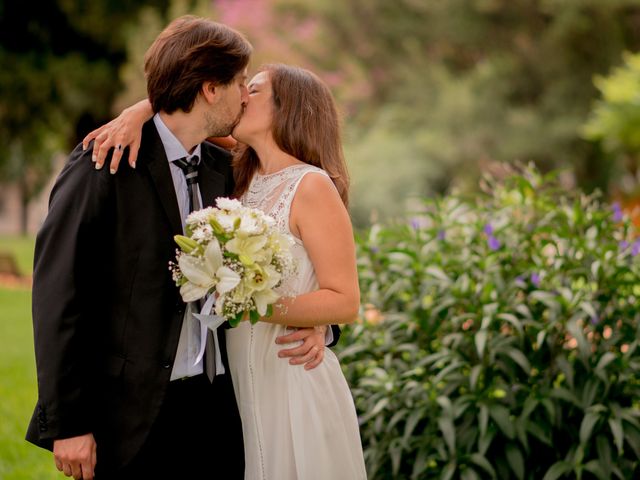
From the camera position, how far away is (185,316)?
289 centimetres

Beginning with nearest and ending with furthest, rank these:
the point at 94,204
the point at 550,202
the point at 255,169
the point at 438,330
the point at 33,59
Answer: the point at 94,204 → the point at 255,169 → the point at 438,330 → the point at 550,202 → the point at 33,59

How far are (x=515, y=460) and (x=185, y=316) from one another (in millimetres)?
1757

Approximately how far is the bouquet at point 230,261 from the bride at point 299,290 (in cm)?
29

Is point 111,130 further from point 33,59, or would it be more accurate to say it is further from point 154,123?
point 33,59

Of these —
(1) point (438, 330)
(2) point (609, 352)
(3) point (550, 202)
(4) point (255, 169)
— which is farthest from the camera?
(3) point (550, 202)

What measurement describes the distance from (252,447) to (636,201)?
8.26m

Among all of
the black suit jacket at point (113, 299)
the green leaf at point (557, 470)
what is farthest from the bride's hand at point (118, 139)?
the green leaf at point (557, 470)

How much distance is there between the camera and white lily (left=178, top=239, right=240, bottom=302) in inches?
101

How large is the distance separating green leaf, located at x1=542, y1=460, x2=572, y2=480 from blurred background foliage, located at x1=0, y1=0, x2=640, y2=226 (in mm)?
14353

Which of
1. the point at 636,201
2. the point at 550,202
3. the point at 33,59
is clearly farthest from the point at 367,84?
the point at 550,202

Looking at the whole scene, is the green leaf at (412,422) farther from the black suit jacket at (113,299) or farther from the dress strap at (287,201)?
the black suit jacket at (113,299)

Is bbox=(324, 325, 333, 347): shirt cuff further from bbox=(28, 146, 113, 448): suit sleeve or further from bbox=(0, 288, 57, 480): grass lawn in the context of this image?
bbox=(0, 288, 57, 480): grass lawn

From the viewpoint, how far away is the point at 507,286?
4262 mm

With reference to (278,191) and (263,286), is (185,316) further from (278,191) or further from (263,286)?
(278,191)
